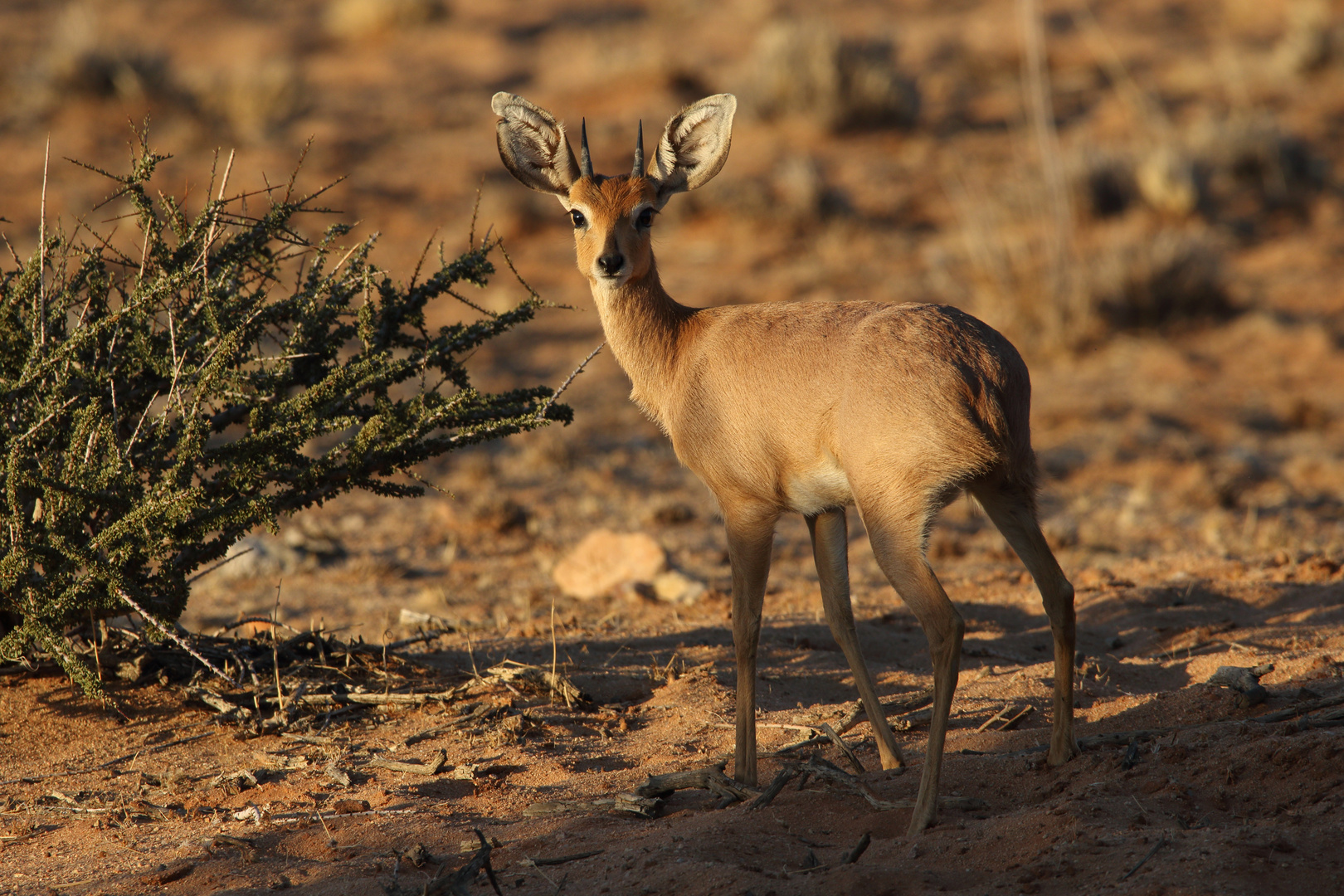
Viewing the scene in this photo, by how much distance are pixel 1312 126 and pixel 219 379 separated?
1909 cm

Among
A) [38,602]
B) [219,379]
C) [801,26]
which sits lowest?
[38,602]

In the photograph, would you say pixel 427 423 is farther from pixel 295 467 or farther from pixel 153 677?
pixel 153 677

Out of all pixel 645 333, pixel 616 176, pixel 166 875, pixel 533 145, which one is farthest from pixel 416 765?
pixel 533 145

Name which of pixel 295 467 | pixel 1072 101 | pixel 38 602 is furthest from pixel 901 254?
pixel 38 602

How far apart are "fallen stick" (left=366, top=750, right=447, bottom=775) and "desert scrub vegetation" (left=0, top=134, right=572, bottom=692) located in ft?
3.80

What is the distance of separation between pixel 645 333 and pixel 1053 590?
2213 millimetres

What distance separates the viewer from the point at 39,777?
16.3ft

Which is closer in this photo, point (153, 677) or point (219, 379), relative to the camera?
point (219, 379)

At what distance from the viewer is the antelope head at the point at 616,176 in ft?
18.5

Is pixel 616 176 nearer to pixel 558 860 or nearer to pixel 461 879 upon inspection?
pixel 558 860

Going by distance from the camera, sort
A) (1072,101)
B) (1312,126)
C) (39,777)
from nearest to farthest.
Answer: (39,777) < (1312,126) < (1072,101)

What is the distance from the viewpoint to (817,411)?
15.4 feet

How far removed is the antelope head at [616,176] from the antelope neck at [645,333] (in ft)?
0.23

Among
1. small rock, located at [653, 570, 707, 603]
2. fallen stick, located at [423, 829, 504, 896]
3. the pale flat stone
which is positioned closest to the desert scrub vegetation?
fallen stick, located at [423, 829, 504, 896]
